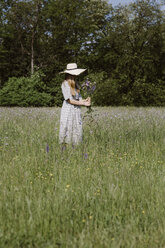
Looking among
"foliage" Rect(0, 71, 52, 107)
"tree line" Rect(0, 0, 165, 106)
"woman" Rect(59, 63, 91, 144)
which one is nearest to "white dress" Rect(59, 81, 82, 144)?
"woman" Rect(59, 63, 91, 144)

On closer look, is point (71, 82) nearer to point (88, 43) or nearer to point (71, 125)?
point (71, 125)

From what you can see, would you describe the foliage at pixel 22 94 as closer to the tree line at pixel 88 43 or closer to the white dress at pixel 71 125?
the tree line at pixel 88 43

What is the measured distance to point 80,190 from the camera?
125 inches

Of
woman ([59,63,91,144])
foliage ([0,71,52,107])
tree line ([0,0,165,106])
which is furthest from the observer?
tree line ([0,0,165,106])

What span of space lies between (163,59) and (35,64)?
507 inches

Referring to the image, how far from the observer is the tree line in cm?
2562

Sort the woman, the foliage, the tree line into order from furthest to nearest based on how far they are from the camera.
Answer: the tree line
the foliage
the woman

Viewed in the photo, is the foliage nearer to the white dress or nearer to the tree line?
the tree line

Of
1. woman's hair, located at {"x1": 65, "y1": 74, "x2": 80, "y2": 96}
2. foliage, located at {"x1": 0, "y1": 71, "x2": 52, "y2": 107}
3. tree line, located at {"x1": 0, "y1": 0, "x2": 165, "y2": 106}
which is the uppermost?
tree line, located at {"x1": 0, "y1": 0, "x2": 165, "y2": 106}

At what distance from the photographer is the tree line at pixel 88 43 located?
84.1 feet

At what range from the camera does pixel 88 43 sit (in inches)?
1135

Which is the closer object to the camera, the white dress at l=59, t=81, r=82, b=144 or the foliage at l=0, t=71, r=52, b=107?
the white dress at l=59, t=81, r=82, b=144

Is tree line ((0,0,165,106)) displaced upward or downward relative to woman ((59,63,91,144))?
upward

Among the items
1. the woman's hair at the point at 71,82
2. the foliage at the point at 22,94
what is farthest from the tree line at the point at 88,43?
the woman's hair at the point at 71,82
